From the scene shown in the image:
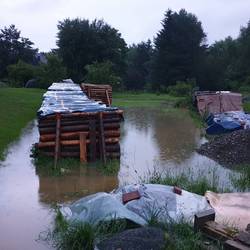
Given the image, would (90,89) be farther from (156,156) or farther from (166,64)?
(166,64)

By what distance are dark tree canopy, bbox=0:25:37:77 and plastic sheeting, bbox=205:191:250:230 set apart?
54138mm

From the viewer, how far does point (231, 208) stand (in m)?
7.59

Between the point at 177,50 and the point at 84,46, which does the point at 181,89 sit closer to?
the point at 177,50

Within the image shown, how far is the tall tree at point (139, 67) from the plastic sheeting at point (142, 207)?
199 ft

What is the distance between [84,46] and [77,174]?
4513cm

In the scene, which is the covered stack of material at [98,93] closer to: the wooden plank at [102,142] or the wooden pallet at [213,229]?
the wooden plank at [102,142]

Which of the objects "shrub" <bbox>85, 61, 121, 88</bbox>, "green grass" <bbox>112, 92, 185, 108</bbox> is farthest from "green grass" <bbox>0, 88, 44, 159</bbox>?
"shrub" <bbox>85, 61, 121, 88</bbox>

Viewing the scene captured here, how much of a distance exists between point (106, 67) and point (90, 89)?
18275 mm

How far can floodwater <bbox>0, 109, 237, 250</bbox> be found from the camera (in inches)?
292

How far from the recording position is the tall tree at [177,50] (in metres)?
56.0

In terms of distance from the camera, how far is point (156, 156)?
13.5 m

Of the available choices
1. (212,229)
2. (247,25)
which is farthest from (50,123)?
(247,25)

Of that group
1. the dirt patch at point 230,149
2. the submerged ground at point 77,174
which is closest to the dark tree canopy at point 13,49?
the submerged ground at point 77,174

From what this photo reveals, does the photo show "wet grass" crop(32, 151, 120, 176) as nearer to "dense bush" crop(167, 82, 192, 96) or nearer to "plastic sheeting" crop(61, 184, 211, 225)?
"plastic sheeting" crop(61, 184, 211, 225)
